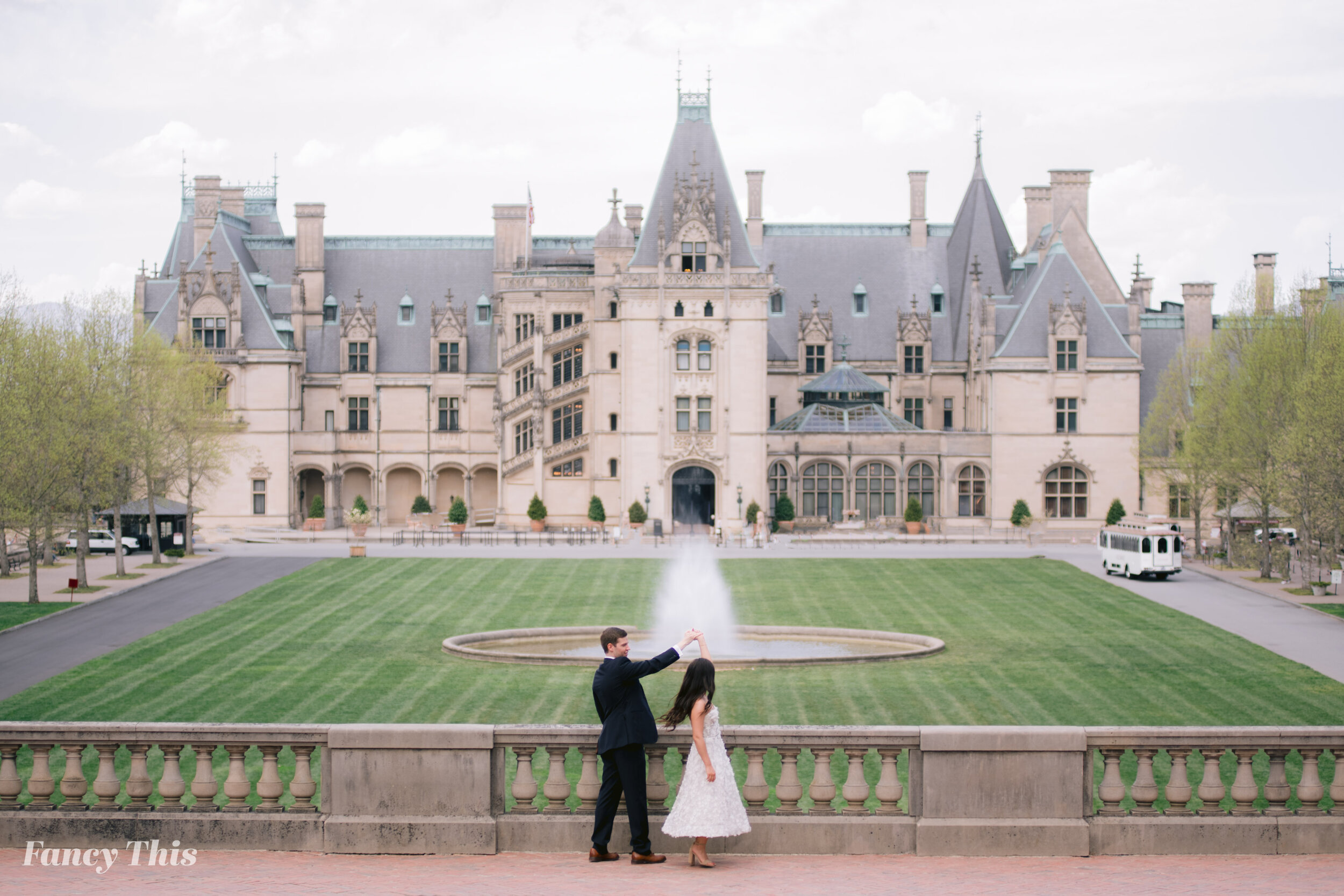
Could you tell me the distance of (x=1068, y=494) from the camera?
74.2 m

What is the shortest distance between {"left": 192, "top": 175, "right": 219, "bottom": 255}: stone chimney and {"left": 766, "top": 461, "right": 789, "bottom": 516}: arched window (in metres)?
34.8

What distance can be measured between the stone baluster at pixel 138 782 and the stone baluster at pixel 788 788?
232 inches

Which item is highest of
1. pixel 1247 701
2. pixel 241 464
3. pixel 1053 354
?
pixel 1053 354

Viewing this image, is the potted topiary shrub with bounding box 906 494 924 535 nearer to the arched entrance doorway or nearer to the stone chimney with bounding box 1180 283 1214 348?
the arched entrance doorway

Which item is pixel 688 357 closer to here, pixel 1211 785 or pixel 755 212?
pixel 755 212

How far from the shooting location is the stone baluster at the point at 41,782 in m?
13.8

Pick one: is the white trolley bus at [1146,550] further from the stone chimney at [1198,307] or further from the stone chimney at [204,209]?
the stone chimney at [204,209]

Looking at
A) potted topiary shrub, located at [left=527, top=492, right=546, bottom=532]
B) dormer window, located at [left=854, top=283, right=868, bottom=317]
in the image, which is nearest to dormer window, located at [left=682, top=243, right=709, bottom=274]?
potted topiary shrub, located at [left=527, top=492, right=546, bottom=532]

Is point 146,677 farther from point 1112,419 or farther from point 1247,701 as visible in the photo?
point 1112,419

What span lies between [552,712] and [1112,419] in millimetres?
54482

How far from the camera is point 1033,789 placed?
44.7ft

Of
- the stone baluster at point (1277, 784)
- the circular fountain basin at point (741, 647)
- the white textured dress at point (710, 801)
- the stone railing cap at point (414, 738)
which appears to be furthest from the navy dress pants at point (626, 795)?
the circular fountain basin at point (741, 647)

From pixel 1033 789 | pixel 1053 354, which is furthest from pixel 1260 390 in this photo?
pixel 1033 789

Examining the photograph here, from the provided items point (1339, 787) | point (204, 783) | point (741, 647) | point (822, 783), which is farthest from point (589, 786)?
point (741, 647)
